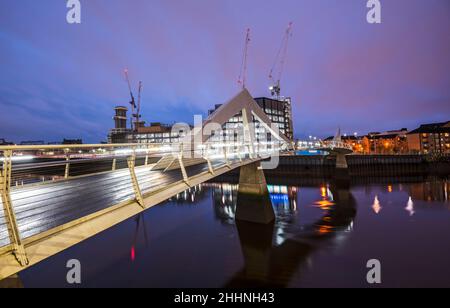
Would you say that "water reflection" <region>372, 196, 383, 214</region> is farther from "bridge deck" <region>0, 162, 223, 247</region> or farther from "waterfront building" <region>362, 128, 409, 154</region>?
"waterfront building" <region>362, 128, 409, 154</region>

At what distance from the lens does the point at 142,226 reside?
23203 mm

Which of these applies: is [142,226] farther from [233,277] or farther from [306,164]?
[306,164]

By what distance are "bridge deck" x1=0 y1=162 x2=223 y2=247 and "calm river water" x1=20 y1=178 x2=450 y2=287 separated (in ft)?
23.3

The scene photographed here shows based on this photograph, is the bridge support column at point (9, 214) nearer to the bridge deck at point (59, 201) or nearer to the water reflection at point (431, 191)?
the bridge deck at point (59, 201)

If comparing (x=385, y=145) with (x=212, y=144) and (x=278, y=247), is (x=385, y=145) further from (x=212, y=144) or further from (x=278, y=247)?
(x=212, y=144)

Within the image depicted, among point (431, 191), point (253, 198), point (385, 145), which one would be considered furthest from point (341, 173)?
point (385, 145)

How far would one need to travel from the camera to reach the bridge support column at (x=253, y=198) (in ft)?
68.6

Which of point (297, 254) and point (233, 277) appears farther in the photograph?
point (297, 254)

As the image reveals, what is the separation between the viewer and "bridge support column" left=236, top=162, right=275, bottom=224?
20911mm

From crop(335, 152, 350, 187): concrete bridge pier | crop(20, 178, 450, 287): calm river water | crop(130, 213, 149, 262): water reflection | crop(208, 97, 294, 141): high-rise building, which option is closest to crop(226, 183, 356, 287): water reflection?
crop(20, 178, 450, 287): calm river water

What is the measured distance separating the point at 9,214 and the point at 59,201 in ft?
10.1
